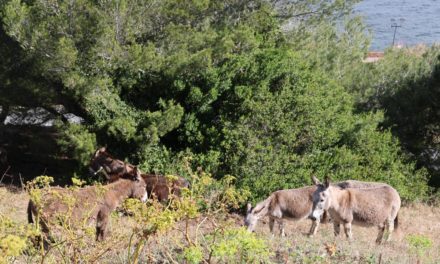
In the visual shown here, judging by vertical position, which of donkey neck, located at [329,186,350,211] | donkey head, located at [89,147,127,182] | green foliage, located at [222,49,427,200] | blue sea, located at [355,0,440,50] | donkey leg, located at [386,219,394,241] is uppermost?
blue sea, located at [355,0,440,50]

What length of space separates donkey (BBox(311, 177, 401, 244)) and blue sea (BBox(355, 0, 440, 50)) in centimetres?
2355

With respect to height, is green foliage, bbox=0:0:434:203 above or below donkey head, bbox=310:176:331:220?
above

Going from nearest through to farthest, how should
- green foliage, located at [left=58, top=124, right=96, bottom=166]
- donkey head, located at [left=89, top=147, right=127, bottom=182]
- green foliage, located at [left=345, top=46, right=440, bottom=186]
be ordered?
donkey head, located at [left=89, top=147, right=127, bottom=182]
green foliage, located at [left=58, top=124, right=96, bottom=166]
green foliage, located at [left=345, top=46, right=440, bottom=186]

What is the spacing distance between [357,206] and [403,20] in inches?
1338

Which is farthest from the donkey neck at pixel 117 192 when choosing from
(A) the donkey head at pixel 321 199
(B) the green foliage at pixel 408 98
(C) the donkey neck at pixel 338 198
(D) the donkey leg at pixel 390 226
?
(B) the green foliage at pixel 408 98

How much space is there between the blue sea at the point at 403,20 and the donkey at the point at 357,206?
77.3 feet

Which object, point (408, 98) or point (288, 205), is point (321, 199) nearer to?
point (288, 205)

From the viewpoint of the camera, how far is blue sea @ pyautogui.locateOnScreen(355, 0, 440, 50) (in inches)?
1480

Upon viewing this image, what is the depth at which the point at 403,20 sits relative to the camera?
4138 cm

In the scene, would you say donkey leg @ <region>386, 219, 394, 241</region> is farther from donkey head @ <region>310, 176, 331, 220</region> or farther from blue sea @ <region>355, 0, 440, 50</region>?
blue sea @ <region>355, 0, 440, 50</region>

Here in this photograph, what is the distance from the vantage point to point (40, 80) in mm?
13469

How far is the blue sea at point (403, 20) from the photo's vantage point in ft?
123

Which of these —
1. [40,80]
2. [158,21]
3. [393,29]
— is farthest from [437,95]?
[393,29]

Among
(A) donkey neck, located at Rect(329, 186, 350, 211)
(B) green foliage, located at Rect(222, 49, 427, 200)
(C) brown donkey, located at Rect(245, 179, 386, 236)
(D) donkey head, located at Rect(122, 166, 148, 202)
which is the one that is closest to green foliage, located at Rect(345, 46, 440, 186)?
(B) green foliage, located at Rect(222, 49, 427, 200)
